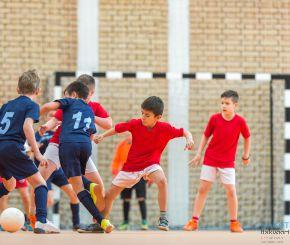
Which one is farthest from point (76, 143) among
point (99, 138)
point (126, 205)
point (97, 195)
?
point (126, 205)

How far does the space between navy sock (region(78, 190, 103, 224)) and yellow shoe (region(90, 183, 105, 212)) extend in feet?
1.67

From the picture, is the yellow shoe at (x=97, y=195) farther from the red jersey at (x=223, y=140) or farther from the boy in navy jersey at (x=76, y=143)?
the red jersey at (x=223, y=140)

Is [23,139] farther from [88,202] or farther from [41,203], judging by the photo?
[88,202]

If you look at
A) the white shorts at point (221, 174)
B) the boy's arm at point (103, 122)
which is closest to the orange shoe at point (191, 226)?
the white shorts at point (221, 174)

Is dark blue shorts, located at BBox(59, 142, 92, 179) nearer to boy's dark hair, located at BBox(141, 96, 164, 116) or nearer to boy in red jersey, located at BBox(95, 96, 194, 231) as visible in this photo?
boy in red jersey, located at BBox(95, 96, 194, 231)

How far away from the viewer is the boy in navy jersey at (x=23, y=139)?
992cm

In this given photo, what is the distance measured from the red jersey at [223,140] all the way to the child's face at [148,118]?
1.75 metres

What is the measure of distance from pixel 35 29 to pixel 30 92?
6.60m

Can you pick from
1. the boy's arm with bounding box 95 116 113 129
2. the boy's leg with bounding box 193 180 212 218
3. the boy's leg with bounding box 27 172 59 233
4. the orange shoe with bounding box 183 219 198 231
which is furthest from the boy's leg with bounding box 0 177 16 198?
the boy's leg with bounding box 193 180 212 218

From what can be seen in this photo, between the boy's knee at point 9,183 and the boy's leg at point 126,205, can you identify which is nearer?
the boy's knee at point 9,183

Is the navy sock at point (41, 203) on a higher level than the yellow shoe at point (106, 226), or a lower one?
higher

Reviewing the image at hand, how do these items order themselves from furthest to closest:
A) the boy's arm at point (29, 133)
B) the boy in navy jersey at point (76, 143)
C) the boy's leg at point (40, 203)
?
the boy in navy jersey at point (76, 143) → the boy's leg at point (40, 203) → the boy's arm at point (29, 133)

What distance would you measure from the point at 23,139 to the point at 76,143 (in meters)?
0.56

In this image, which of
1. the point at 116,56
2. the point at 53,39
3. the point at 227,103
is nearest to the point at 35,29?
the point at 53,39
